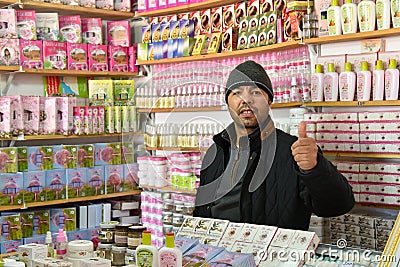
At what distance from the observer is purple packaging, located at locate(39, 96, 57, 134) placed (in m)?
4.94

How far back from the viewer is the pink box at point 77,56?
5.13 metres

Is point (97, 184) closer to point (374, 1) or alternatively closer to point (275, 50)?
point (275, 50)

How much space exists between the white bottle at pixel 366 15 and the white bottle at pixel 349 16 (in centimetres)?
4

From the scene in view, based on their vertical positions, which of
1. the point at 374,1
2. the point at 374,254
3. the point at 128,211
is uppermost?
the point at 374,1

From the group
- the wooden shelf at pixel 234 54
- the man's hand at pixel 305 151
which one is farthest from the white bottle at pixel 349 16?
the man's hand at pixel 305 151

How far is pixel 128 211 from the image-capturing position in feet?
18.1

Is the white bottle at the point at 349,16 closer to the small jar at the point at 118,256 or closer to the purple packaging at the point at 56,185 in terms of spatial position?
the small jar at the point at 118,256

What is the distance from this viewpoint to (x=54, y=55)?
5.04m

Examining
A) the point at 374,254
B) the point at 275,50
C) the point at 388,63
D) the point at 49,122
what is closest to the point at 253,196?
the point at 374,254

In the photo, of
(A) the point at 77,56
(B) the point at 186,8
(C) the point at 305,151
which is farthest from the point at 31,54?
(C) the point at 305,151

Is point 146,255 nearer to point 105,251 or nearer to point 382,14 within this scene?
point 105,251

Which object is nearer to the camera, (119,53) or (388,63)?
(388,63)

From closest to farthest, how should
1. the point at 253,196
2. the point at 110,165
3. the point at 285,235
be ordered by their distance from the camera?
the point at 285,235 < the point at 253,196 < the point at 110,165

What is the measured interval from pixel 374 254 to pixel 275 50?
2.57 metres
